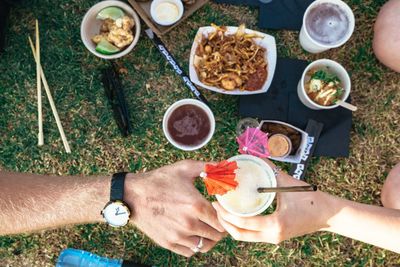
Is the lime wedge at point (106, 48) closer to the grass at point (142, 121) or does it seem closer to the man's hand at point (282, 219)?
the grass at point (142, 121)

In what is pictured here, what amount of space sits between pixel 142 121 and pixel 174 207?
845 millimetres

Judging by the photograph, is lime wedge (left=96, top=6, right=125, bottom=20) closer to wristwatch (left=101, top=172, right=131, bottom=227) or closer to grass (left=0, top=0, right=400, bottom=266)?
A: grass (left=0, top=0, right=400, bottom=266)

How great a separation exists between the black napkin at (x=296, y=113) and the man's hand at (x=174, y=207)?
762mm

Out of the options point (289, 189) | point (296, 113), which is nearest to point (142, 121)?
point (296, 113)

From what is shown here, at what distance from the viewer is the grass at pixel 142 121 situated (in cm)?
247

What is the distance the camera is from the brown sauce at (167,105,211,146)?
7.47 feet

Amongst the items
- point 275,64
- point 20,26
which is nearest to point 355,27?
point 275,64

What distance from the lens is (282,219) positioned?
63.7 inches

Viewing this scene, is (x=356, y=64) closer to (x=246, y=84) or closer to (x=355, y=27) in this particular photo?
(x=355, y=27)

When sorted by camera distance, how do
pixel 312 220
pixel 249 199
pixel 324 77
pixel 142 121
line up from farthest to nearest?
pixel 142 121
pixel 324 77
pixel 312 220
pixel 249 199

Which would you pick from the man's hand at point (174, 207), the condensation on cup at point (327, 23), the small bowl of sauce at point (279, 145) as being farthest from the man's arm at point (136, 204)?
the condensation on cup at point (327, 23)

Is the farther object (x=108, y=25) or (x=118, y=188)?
(x=108, y=25)

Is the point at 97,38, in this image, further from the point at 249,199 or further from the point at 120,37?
the point at 249,199

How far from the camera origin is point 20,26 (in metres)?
2.50
